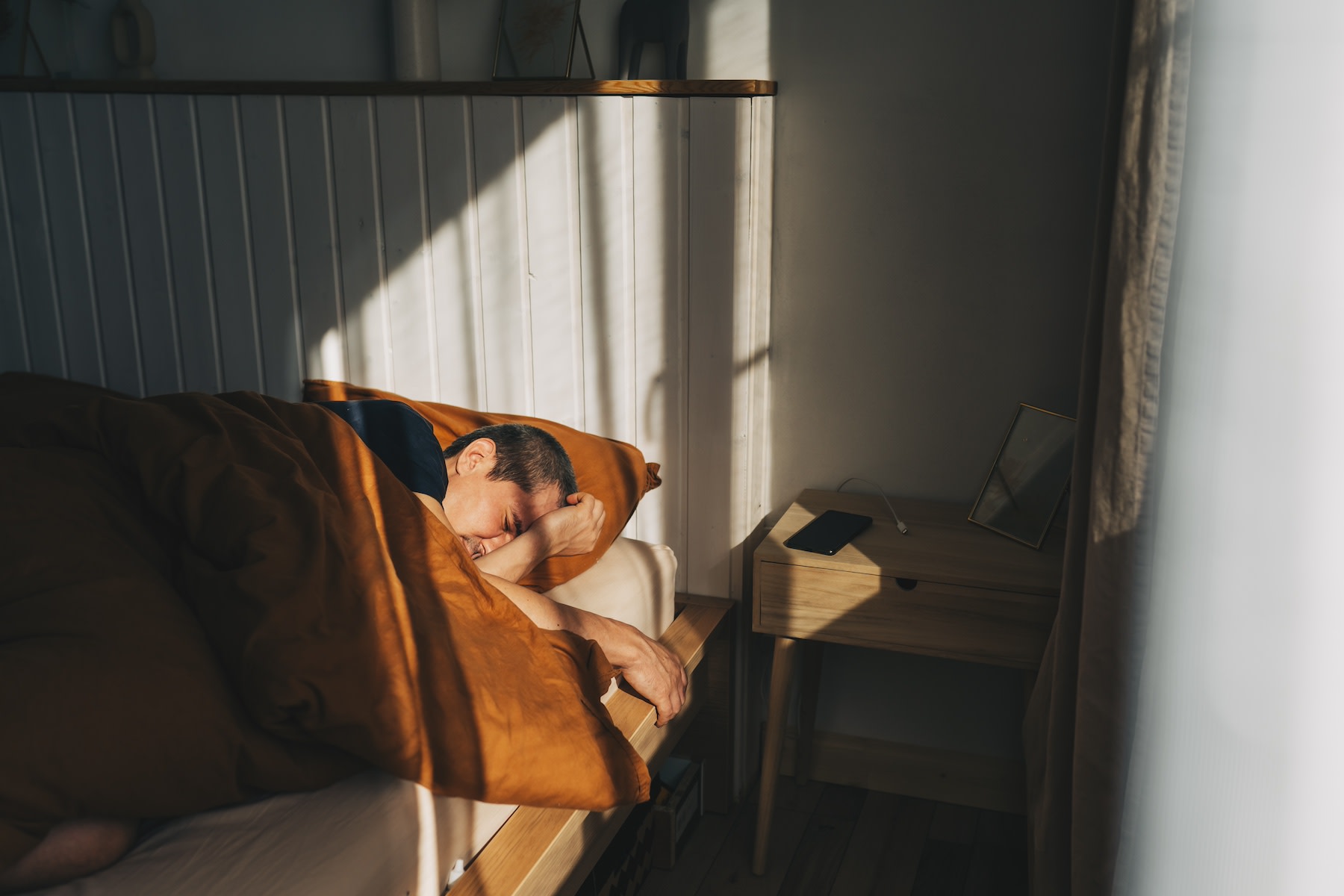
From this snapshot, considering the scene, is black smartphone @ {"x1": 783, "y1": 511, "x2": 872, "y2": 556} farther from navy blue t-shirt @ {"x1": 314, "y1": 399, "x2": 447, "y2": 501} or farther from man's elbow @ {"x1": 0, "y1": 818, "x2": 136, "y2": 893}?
man's elbow @ {"x1": 0, "y1": 818, "x2": 136, "y2": 893}

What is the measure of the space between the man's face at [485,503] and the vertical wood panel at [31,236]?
1.29m

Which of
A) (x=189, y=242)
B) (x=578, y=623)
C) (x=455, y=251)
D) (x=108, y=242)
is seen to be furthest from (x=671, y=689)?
(x=108, y=242)

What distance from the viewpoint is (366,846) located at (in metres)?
1.02

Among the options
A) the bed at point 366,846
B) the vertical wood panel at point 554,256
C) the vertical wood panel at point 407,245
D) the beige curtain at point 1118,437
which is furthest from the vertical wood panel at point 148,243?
the beige curtain at point 1118,437

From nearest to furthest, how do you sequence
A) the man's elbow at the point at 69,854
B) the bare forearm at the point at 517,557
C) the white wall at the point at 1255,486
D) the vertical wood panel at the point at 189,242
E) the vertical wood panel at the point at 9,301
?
the white wall at the point at 1255,486, the man's elbow at the point at 69,854, the bare forearm at the point at 517,557, the vertical wood panel at the point at 189,242, the vertical wood panel at the point at 9,301

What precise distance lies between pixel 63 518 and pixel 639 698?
0.85m

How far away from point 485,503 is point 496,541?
7 centimetres

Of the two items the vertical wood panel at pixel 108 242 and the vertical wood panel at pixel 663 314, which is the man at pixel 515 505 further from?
the vertical wood panel at pixel 108 242

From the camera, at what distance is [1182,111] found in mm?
1042

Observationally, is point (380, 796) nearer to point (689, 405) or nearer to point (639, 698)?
A: point (639, 698)

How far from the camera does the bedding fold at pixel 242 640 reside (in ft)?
3.04

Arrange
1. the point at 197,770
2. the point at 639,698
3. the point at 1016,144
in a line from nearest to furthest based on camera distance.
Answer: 1. the point at 197,770
2. the point at 639,698
3. the point at 1016,144

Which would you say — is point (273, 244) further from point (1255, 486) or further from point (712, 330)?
point (1255, 486)

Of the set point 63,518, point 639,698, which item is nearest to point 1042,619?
point 639,698
